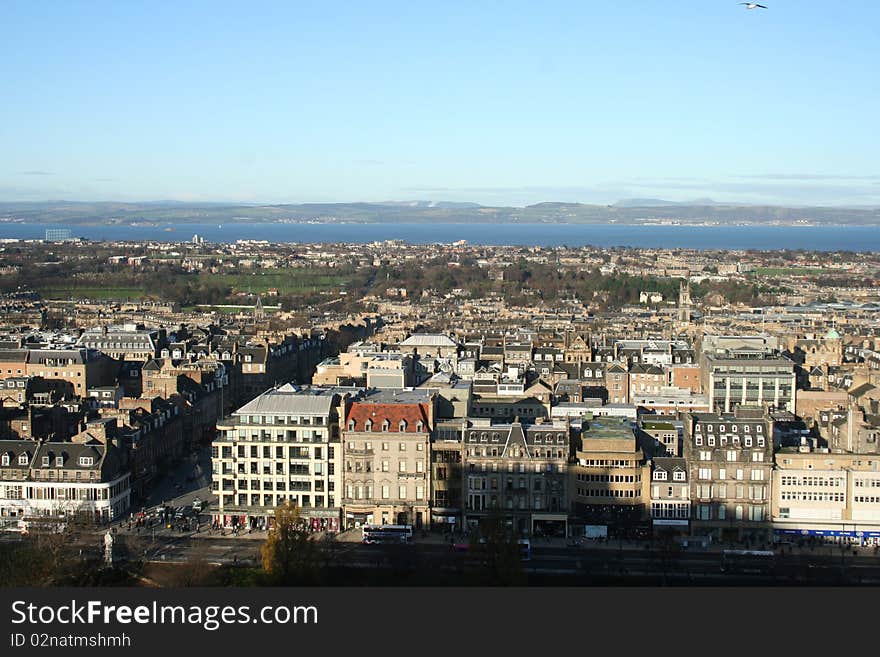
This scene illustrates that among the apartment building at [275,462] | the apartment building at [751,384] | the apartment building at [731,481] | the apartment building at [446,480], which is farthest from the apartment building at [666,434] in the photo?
the apartment building at [751,384]

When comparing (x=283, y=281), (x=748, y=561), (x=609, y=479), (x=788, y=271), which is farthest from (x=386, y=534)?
(x=788, y=271)

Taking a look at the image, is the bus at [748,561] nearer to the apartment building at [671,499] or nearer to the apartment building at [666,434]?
the apartment building at [671,499]

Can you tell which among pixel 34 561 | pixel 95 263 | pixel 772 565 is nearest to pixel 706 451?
pixel 772 565

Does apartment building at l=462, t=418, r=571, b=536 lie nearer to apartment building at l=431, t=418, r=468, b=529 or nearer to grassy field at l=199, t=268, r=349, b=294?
apartment building at l=431, t=418, r=468, b=529

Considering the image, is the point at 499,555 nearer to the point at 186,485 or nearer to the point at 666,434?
the point at 666,434

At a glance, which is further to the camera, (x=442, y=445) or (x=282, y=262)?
(x=282, y=262)

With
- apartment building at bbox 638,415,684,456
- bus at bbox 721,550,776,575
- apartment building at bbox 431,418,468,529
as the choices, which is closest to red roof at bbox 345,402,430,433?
apartment building at bbox 431,418,468,529

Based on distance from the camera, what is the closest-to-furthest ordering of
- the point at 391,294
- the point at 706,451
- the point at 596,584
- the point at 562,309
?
the point at 596,584, the point at 706,451, the point at 562,309, the point at 391,294

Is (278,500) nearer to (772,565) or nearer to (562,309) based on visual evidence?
(772,565)
